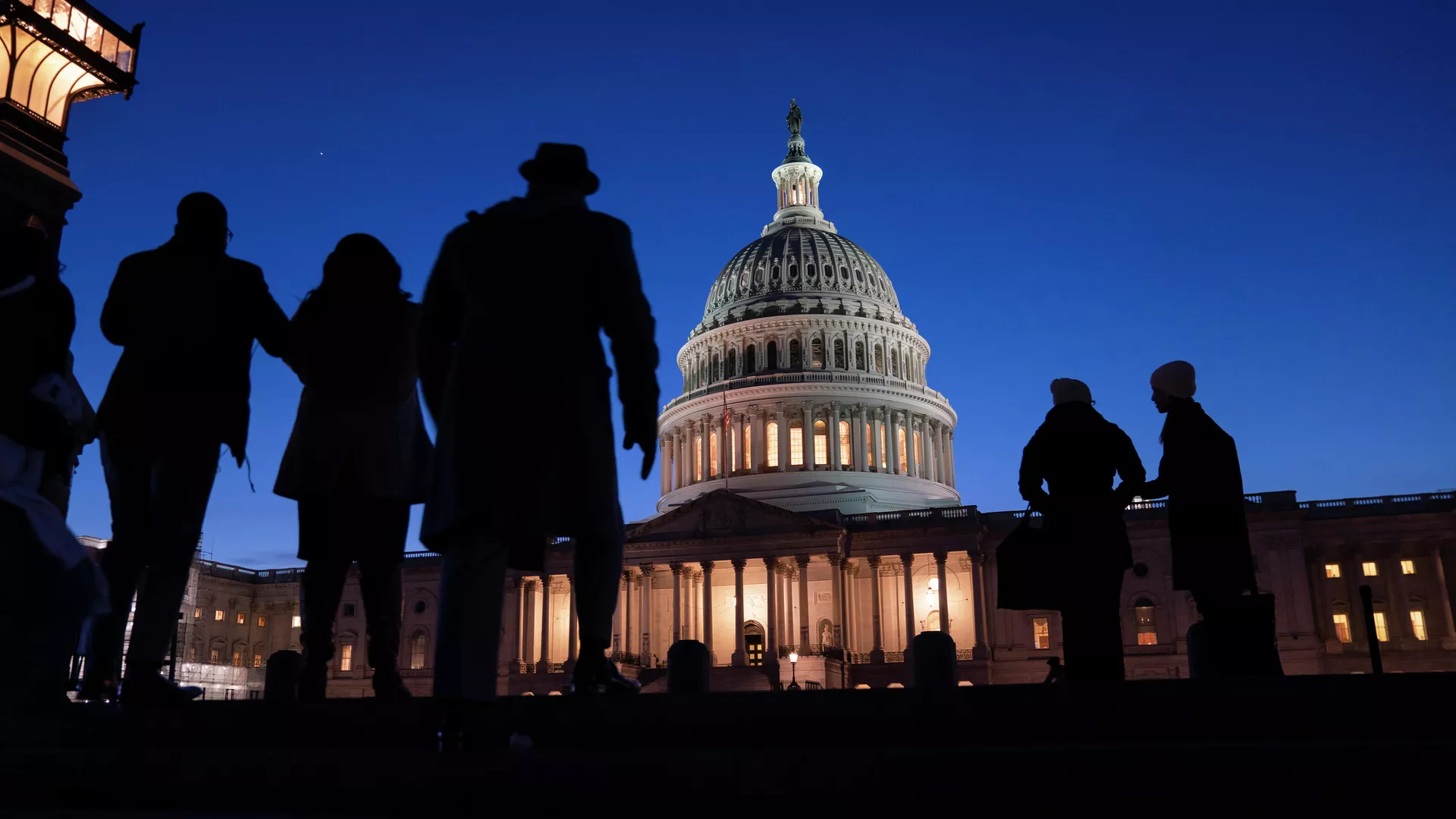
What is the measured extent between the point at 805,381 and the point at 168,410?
79413 millimetres

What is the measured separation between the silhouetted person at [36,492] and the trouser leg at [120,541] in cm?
66

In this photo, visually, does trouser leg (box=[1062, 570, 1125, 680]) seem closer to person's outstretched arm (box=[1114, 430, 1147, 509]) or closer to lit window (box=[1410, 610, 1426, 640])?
person's outstretched arm (box=[1114, 430, 1147, 509])

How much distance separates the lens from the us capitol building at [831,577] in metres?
66.6

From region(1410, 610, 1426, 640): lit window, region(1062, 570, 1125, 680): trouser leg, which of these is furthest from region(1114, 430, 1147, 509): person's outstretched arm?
region(1410, 610, 1426, 640): lit window

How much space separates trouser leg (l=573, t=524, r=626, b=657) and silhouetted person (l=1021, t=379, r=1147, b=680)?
4.98 m

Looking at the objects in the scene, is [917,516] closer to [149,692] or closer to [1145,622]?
[1145,622]

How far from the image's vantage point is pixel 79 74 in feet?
95.2

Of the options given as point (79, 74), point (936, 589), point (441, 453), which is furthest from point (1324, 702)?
point (936, 589)

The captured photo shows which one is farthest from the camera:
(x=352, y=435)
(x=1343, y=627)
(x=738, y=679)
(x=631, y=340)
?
(x=1343, y=627)

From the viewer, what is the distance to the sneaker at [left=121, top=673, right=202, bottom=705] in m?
8.45

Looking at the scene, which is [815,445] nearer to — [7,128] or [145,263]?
[7,128]

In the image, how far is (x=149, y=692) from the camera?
8469 millimetres

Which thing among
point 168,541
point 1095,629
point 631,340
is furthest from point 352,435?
point 1095,629

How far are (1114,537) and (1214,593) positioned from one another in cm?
111
